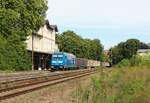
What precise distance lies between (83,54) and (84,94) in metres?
141

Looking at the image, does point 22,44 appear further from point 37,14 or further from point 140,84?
point 140,84

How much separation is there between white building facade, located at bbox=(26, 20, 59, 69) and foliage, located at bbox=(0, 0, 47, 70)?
782 centimetres

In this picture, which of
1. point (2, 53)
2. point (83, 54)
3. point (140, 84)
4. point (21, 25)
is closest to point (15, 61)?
point (2, 53)

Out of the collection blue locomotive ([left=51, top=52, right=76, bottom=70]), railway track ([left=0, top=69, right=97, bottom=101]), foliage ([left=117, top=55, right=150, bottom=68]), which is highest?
blue locomotive ([left=51, top=52, right=76, bottom=70])

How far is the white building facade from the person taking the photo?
9648 centimetres

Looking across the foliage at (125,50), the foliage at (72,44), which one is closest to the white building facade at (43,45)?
the foliage at (72,44)

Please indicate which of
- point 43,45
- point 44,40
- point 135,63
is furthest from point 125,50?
point 135,63

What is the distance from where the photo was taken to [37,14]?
7794cm

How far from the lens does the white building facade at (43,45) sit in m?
96.5

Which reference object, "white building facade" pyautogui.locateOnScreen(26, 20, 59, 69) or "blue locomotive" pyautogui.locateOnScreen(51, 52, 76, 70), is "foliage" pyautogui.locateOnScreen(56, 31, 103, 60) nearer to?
"white building facade" pyautogui.locateOnScreen(26, 20, 59, 69)

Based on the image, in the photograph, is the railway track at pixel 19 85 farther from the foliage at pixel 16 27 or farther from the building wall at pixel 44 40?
the building wall at pixel 44 40

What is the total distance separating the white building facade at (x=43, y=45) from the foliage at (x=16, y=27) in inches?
308

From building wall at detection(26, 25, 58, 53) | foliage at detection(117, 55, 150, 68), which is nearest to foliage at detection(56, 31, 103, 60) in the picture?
building wall at detection(26, 25, 58, 53)

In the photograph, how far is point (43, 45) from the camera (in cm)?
11350
